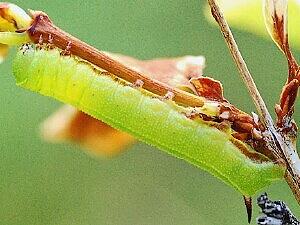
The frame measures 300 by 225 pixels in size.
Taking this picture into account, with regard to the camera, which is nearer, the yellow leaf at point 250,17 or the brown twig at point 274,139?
the brown twig at point 274,139

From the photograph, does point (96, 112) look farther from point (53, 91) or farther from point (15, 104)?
point (15, 104)

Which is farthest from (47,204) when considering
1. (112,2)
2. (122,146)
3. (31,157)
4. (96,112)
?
(96,112)

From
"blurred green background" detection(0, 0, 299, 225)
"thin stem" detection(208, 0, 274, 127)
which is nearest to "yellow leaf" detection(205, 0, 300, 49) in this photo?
"thin stem" detection(208, 0, 274, 127)

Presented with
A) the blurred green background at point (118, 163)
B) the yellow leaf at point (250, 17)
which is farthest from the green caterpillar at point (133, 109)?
the blurred green background at point (118, 163)

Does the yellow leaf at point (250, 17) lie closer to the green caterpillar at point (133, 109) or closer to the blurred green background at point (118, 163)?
the green caterpillar at point (133, 109)

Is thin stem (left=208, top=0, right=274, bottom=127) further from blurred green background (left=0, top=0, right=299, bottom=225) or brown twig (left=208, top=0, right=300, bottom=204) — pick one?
blurred green background (left=0, top=0, right=299, bottom=225)

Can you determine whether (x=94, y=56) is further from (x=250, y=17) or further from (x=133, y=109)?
(x=250, y=17)

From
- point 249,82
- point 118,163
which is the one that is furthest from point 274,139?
point 118,163
